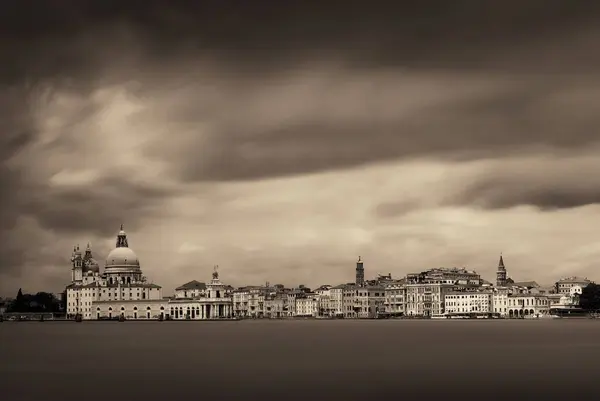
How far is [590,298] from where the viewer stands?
181 metres

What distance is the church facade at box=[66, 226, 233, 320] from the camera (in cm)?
17812

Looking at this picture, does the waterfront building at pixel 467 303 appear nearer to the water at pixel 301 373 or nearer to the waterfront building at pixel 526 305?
the waterfront building at pixel 526 305

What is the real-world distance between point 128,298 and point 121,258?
22.7 feet

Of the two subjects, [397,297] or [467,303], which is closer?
[467,303]

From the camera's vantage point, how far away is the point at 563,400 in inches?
1168

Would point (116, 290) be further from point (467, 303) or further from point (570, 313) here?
point (570, 313)

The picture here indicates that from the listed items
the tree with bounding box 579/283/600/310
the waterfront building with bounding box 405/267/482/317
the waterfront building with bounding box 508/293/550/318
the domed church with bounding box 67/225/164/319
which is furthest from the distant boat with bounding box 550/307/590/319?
the domed church with bounding box 67/225/164/319

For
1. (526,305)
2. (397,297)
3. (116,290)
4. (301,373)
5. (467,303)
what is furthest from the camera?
(397,297)

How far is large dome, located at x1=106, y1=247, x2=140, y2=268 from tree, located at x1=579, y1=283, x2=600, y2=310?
77688 mm

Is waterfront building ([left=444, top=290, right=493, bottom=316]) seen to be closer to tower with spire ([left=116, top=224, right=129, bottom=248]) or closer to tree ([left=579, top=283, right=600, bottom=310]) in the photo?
tree ([left=579, top=283, right=600, bottom=310])

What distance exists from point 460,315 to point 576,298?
2077 centimetres

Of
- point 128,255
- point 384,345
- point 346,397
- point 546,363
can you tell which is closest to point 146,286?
point 128,255

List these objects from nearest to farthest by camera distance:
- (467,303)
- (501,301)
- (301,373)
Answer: (301,373)
(501,301)
(467,303)

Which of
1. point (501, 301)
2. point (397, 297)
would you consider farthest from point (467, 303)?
point (397, 297)
